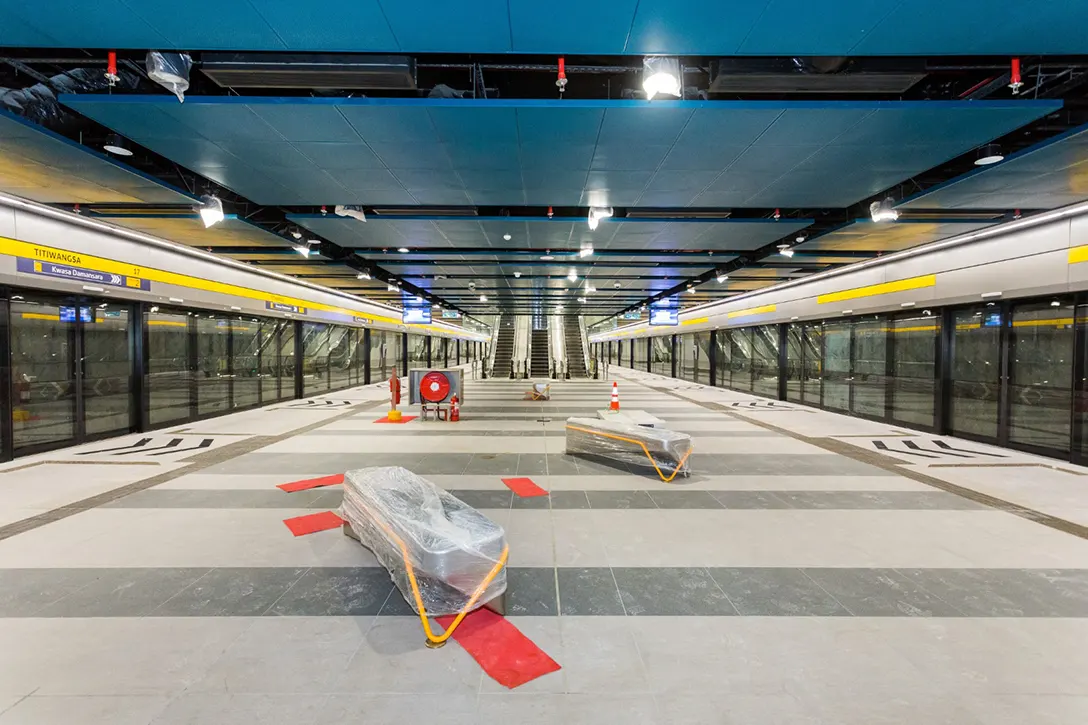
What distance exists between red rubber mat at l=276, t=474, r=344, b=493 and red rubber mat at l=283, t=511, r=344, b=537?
110cm

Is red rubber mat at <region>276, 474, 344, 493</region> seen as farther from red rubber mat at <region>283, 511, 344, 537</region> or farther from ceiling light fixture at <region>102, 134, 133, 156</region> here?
ceiling light fixture at <region>102, 134, 133, 156</region>

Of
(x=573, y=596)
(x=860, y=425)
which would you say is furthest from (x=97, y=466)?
(x=860, y=425)

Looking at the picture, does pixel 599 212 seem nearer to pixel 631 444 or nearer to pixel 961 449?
pixel 631 444

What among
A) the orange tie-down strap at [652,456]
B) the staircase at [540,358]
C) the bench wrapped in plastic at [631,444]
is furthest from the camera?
the staircase at [540,358]

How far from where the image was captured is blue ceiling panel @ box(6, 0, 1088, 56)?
→ 3.20 metres

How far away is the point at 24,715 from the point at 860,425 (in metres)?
13.5

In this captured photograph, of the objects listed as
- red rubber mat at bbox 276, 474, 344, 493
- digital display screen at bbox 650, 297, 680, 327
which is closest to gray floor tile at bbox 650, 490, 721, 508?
red rubber mat at bbox 276, 474, 344, 493

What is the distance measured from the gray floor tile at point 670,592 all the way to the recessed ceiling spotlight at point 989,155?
5.65 m

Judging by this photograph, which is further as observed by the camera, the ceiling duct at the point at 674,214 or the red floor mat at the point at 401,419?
the red floor mat at the point at 401,419

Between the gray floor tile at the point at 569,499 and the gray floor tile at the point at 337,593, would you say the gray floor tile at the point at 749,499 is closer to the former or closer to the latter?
the gray floor tile at the point at 569,499

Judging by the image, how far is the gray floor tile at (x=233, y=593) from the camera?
3080 millimetres

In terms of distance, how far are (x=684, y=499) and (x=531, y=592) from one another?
2.82 metres

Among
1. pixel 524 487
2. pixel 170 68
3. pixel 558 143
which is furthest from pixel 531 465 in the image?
pixel 170 68

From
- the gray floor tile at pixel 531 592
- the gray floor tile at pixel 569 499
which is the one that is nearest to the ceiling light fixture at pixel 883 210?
the gray floor tile at pixel 569 499
